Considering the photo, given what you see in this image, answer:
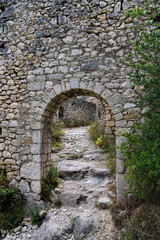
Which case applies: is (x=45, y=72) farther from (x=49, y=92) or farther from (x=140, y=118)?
(x=140, y=118)

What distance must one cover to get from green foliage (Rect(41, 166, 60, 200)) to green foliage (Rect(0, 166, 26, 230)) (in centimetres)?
47

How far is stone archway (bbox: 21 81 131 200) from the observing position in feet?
11.9

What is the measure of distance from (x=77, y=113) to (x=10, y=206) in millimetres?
9176

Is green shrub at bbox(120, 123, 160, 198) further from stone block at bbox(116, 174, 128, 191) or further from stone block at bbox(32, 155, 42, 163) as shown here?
stone block at bbox(32, 155, 42, 163)

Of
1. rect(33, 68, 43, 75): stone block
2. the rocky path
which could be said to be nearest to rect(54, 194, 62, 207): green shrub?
the rocky path

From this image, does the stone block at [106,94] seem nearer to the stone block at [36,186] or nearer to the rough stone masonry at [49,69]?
the rough stone masonry at [49,69]

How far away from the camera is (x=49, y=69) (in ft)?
Result: 13.3

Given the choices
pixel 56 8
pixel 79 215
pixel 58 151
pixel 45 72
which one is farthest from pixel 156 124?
pixel 58 151

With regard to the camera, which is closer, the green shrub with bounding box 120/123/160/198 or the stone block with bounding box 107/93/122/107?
the green shrub with bounding box 120/123/160/198

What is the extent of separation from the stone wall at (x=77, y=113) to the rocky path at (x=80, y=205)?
6.02 m

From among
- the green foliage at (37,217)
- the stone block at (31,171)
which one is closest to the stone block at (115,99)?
the stone block at (31,171)

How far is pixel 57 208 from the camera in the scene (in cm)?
396

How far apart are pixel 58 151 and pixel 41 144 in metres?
2.87

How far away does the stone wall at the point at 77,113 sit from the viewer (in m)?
12.1
